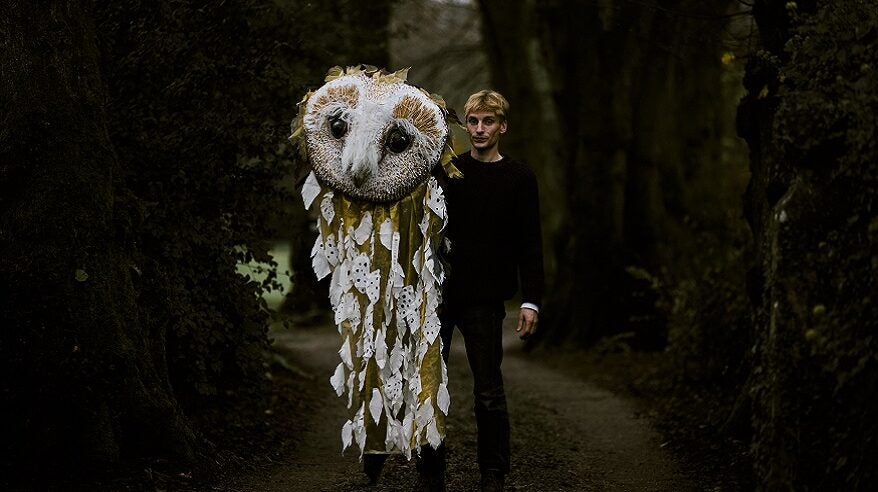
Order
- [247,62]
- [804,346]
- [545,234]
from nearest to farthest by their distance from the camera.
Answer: [804,346] < [247,62] < [545,234]

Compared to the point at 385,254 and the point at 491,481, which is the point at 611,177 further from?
the point at 385,254

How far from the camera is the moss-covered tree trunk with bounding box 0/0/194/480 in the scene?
17.5ft

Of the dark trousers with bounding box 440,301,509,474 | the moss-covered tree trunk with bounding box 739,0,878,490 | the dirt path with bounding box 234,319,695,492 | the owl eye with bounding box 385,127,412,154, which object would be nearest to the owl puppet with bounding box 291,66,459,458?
the owl eye with bounding box 385,127,412,154

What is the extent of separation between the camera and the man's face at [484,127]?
5605 mm

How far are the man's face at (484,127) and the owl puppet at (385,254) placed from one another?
25cm

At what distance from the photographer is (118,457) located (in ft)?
18.3

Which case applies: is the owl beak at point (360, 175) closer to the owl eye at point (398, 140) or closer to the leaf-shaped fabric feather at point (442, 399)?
the owl eye at point (398, 140)

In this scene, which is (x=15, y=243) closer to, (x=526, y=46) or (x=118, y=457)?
(x=118, y=457)

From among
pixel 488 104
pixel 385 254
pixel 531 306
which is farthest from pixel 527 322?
pixel 488 104

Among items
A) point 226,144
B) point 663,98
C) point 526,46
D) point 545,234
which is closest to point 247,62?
point 226,144

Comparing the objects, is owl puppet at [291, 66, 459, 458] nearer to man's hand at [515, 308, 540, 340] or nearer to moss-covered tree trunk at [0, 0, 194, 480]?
man's hand at [515, 308, 540, 340]

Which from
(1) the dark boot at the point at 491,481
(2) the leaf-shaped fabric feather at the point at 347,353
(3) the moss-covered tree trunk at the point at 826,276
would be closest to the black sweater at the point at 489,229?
(2) the leaf-shaped fabric feather at the point at 347,353

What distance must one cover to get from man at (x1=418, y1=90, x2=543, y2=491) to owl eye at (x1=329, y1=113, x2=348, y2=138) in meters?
0.72

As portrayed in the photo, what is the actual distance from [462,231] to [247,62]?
2595 mm
